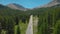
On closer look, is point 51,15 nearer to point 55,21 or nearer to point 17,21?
point 55,21

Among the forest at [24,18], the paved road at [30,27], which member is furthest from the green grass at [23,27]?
the paved road at [30,27]

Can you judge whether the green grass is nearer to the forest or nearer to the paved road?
the forest

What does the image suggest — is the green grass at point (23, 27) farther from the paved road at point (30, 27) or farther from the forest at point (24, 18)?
the paved road at point (30, 27)

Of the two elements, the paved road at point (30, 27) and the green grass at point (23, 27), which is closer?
the paved road at point (30, 27)

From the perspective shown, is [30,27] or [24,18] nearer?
[30,27]

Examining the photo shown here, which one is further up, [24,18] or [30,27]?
[24,18]

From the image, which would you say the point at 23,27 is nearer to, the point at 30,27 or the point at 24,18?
the point at 24,18

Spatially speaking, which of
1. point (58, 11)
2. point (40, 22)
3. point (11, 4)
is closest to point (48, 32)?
point (40, 22)

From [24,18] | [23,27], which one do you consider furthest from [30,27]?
[24,18]

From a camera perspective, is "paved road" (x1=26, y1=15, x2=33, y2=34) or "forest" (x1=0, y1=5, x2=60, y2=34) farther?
"forest" (x1=0, y1=5, x2=60, y2=34)

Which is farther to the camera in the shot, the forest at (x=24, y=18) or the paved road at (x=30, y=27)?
the forest at (x=24, y=18)

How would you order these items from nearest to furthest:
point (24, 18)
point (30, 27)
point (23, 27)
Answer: point (30, 27)
point (23, 27)
point (24, 18)

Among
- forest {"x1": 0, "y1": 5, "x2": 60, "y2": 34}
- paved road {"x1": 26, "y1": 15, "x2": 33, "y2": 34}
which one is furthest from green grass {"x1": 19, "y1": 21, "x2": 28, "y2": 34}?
paved road {"x1": 26, "y1": 15, "x2": 33, "y2": 34}
